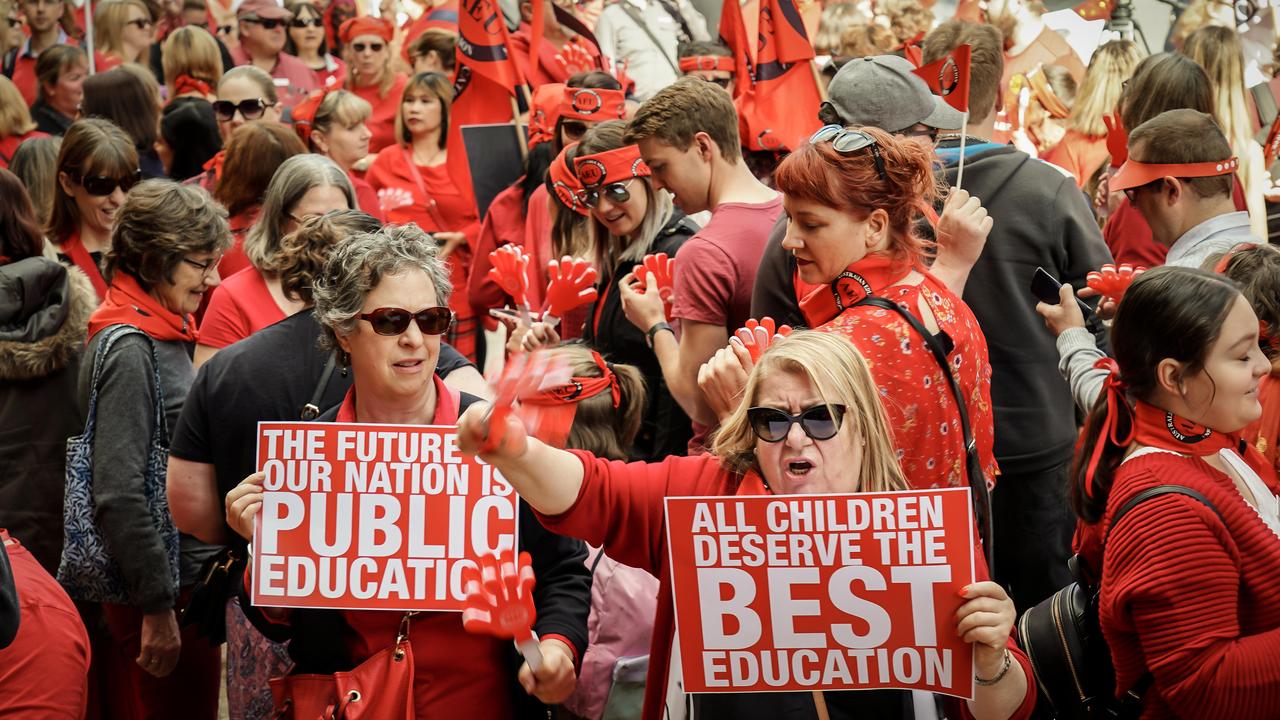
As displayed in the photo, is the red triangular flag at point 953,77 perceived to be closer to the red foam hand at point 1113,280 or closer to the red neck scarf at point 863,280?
the red foam hand at point 1113,280

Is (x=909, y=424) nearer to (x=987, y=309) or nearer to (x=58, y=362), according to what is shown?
(x=987, y=309)

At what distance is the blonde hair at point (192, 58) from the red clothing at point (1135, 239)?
5.86m

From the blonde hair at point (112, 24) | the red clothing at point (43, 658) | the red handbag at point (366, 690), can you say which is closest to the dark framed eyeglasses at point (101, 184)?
the red clothing at point (43, 658)

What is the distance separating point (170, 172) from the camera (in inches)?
318

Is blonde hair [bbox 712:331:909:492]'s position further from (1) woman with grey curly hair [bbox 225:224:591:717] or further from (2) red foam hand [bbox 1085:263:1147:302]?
(2) red foam hand [bbox 1085:263:1147:302]

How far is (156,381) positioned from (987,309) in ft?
8.55

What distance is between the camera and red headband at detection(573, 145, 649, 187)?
4.97 meters

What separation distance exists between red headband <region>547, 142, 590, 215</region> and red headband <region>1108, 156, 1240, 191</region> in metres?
1.96

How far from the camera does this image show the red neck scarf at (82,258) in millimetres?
5750

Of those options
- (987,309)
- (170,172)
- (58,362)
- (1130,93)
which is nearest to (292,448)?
(58,362)

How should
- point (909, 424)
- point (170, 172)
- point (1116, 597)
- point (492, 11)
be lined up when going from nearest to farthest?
point (1116, 597)
point (909, 424)
point (492, 11)
point (170, 172)

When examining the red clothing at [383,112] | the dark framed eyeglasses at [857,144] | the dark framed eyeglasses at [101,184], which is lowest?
the red clothing at [383,112]

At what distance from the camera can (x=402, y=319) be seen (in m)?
3.32

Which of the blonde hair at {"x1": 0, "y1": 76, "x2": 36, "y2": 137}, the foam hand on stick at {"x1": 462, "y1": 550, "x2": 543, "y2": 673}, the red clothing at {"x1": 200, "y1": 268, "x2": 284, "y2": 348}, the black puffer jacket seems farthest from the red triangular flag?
the blonde hair at {"x1": 0, "y1": 76, "x2": 36, "y2": 137}
